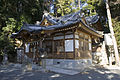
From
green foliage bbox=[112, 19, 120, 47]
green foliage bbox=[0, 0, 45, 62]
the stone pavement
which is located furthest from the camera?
green foliage bbox=[0, 0, 45, 62]

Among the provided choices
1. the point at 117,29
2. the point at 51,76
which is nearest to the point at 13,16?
the point at 51,76

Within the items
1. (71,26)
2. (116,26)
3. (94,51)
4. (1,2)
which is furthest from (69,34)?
(1,2)

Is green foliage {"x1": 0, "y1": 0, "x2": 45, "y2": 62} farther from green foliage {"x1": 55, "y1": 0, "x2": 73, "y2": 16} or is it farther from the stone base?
the stone base

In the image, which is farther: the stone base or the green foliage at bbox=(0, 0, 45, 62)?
the green foliage at bbox=(0, 0, 45, 62)

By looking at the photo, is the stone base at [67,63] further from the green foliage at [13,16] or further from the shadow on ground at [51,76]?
the green foliage at [13,16]

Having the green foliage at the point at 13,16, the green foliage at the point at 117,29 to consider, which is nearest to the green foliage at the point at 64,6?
the green foliage at the point at 13,16

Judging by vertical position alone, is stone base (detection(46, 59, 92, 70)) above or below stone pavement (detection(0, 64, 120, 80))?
above

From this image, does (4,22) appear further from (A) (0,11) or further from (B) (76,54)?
(B) (76,54)

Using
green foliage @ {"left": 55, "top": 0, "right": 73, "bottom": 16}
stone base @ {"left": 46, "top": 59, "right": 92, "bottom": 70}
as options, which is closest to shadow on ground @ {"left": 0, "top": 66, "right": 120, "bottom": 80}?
stone base @ {"left": 46, "top": 59, "right": 92, "bottom": 70}

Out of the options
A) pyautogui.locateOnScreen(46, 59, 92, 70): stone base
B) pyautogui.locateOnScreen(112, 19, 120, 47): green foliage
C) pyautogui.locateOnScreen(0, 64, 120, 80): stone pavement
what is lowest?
pyautogui.locateOnScreen(0, 64, 120, 80): stone pavement

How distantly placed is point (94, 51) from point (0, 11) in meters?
14.3

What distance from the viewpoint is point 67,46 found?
9523 millimetres

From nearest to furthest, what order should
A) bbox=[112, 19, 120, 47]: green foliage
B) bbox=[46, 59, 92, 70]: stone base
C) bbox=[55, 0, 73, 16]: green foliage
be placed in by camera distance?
1. bbox=[46, 59, 92, 70]: stone base
2. bbox=[112, 19, 120, 47]: green foliage
3. bbox=[55, 0, 73, 16]: green foliage

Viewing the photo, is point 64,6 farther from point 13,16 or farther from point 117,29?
point 117,29
